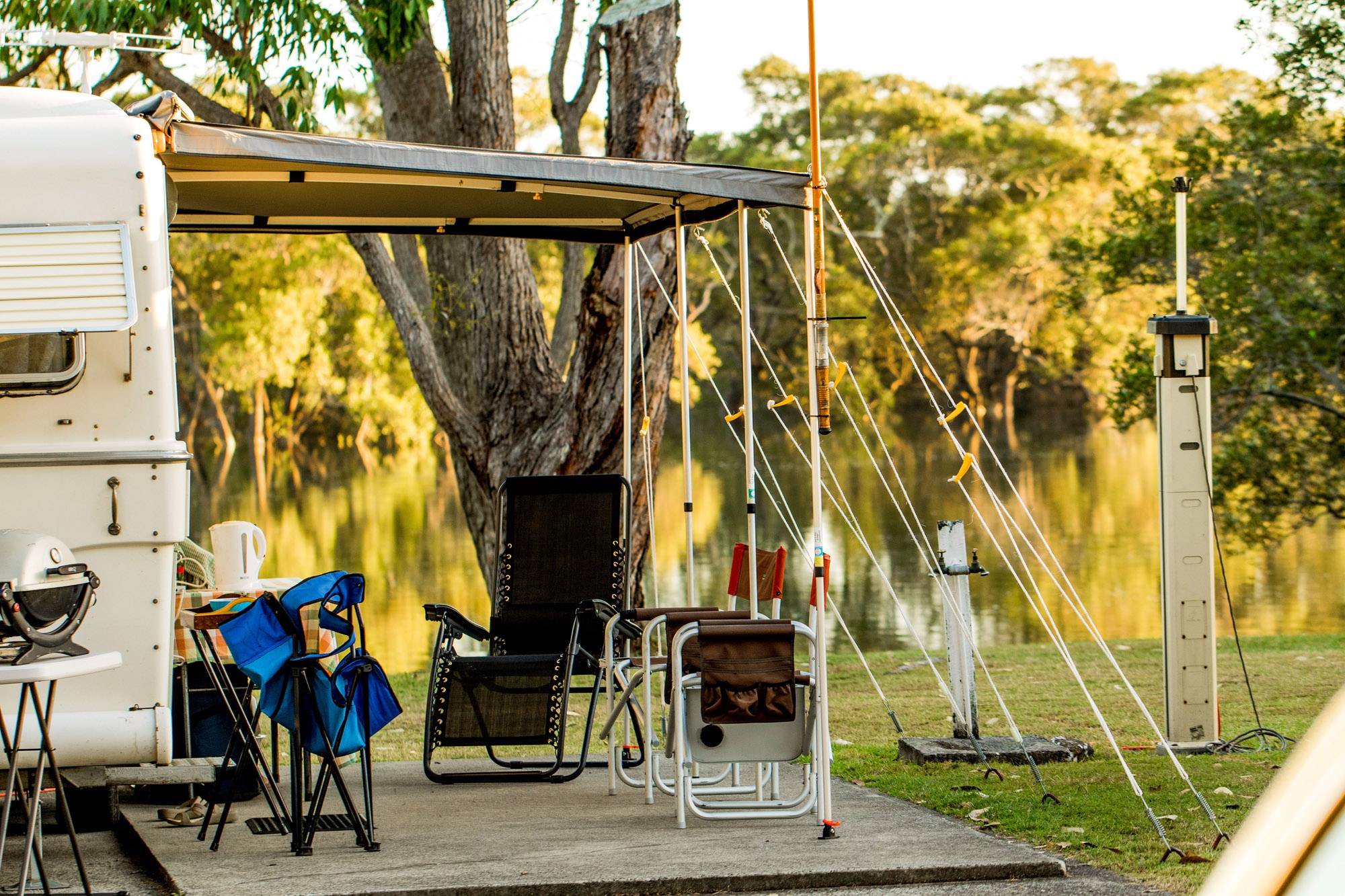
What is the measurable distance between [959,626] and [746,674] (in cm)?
125

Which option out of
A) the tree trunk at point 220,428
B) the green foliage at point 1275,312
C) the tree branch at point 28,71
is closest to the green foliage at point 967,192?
the tree trunk at point 220,428

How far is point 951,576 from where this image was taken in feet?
16.5

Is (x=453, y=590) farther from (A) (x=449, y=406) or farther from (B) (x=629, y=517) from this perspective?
(B) (x=629, y=517)

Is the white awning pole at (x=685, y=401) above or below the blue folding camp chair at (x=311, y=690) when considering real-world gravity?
above

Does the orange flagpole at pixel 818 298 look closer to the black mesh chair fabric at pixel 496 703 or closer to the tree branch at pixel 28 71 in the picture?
the black mesh chair fabric at pixel 496 703

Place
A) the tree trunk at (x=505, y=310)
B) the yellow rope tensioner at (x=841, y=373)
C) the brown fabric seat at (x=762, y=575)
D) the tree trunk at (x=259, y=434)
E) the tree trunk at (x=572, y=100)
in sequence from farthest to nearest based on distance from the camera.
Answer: the tree trunk at (x=259, y=434), the tree trunk at (x=572, y=100), the tree trunk at (x=505, y=310), the brown fabric seat at (x=762, y=575), the yellow rope tensioner at (x=841, y=373)

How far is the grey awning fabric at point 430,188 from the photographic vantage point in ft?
12.9

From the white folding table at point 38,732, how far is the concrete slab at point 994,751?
2811 mm

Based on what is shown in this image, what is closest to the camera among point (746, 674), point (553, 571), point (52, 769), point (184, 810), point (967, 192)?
point (52, 769)

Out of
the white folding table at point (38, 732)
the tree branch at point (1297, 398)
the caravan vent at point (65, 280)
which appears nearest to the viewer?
the white folding table at point (38, 732)

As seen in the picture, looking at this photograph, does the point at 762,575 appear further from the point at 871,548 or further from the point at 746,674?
the point at 871,548

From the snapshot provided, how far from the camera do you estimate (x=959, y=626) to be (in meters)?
4.95

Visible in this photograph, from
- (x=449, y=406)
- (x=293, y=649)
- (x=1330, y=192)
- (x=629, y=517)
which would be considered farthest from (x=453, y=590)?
(x=293, y=649)

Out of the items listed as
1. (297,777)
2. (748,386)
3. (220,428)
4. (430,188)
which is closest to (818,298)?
(748,386)
